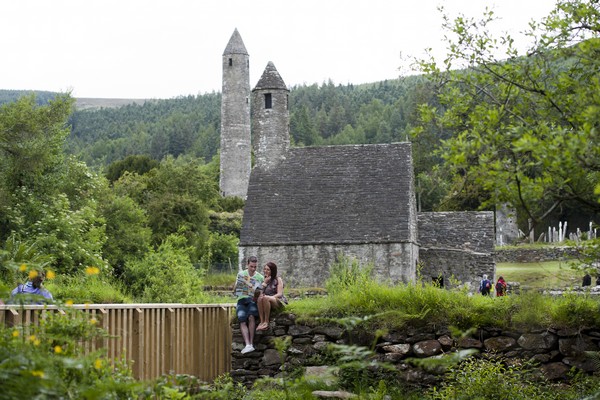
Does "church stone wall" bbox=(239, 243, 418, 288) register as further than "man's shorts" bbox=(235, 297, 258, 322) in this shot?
Yes

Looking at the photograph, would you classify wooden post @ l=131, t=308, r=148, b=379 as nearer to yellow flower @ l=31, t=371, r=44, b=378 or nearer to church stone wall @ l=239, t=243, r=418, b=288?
yellow flower @ l=31, t=371, r=44, b=378

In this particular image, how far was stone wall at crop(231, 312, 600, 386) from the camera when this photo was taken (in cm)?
1128

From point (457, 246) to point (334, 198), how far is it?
588 cm

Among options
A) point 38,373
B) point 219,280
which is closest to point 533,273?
point 219,280

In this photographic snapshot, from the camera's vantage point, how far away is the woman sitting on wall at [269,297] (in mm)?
12953

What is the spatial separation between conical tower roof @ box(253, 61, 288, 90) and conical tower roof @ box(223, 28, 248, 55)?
30401mm

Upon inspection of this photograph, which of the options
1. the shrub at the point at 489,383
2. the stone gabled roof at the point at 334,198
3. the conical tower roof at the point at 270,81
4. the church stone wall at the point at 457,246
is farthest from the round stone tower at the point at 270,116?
the shrub at the point at 489,383

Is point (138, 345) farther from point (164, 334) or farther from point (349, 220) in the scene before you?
point (349, 220)

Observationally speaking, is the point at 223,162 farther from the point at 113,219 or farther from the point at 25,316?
the point at 25,316

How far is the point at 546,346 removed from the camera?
1136cm

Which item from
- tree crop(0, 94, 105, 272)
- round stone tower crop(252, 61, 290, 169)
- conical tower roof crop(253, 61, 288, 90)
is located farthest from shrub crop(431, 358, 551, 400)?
conical tower roof crop(253, 61, 288, 90)

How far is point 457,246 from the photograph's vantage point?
38.1m

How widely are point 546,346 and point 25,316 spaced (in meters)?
6.58

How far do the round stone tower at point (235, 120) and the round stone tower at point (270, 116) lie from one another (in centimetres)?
2974
